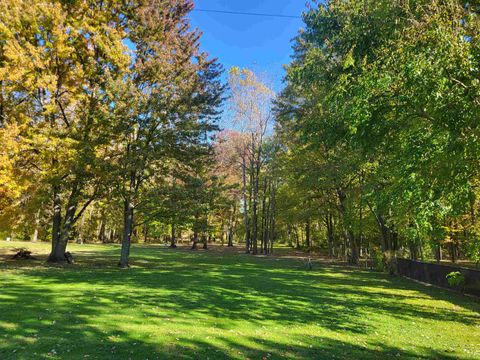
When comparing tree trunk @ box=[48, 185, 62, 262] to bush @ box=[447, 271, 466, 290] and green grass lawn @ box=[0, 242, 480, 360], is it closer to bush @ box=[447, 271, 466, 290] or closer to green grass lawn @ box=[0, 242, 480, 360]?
green grass lawn @ box=[0, 242, 480, 360]

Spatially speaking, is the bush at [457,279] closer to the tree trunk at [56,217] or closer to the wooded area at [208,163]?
the wooded area at [208,163]

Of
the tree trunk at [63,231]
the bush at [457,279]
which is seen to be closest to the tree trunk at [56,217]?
the tree trunk at [63,231]

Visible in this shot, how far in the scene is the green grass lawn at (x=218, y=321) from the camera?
5809 millimetres

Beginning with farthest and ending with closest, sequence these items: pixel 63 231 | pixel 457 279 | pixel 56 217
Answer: pixel 56 217, pixel 63 231, pixel 457 279

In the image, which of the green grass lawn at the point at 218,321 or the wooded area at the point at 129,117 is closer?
the green grass lawn at the point at 218,321

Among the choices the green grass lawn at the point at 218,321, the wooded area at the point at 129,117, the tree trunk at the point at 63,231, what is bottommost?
the green grass lawn at the point at 218,321

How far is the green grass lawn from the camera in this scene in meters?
5.81

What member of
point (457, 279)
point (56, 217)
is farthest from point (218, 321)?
point (56, 217)

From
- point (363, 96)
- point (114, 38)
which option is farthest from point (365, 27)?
point (114, 38)

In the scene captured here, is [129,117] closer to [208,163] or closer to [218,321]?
[208,163]

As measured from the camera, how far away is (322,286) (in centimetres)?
1509

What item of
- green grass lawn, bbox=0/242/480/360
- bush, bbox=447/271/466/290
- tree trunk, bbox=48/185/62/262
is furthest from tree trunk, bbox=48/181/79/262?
bush, bbox=447/271/466/290

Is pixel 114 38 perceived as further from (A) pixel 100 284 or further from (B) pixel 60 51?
(A) pixel 100 284

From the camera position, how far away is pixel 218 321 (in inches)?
307
